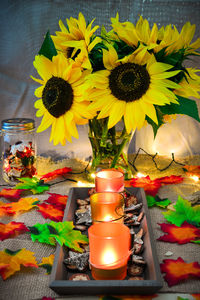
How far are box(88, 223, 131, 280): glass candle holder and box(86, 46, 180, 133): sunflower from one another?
260 millimetres

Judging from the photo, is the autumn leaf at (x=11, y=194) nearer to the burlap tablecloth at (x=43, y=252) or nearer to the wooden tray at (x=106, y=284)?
the burlap tablecloth at (x=43, y=252)

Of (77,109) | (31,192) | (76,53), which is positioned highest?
(76,53)

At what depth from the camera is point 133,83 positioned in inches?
26.8

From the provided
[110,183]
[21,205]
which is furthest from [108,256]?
[21,205]

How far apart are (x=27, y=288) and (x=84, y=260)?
0.09m

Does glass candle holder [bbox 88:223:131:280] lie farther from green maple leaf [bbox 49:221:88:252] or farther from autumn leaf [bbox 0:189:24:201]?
autumn leaf [bbox 0:189:24:201]

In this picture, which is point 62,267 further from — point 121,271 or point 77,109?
point 77,109

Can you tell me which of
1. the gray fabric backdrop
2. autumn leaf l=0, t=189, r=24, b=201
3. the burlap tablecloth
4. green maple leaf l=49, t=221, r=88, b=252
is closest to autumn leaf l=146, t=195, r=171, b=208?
the burlap tablecloth

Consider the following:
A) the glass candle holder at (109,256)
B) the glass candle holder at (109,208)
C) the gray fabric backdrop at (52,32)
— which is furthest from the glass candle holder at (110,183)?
the gray fabric backdrop at (52,32)

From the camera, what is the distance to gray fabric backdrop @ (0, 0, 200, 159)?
1.12m

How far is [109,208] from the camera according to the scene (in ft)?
1.99

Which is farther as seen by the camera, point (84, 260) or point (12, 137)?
point (12, 137)

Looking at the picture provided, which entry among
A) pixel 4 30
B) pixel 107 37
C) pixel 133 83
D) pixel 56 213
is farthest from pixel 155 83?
pixel 4 30

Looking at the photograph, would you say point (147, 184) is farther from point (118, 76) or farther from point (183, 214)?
point (118, 76)
